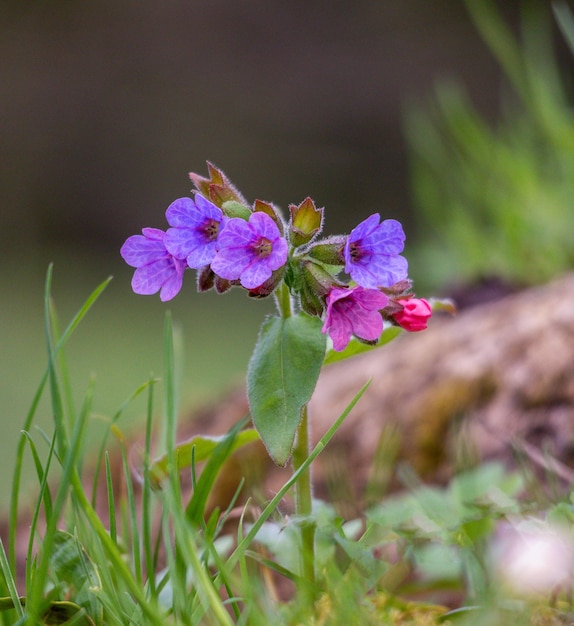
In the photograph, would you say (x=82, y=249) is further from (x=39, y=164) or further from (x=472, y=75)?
(x=472, y=75)

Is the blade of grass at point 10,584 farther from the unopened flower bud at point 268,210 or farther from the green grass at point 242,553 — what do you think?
the unopened flower bud at point 268,210

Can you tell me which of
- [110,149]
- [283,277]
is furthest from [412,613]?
[110,149]

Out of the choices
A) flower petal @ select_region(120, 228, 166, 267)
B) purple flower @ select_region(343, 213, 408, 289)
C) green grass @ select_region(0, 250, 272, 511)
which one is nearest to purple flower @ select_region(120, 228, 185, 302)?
flower petal @ select_region(120, 228, 166, 267)

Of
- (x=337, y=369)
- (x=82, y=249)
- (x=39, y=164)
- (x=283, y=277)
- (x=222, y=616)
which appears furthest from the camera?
(x=39, y=164)

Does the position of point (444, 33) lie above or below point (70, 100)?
below

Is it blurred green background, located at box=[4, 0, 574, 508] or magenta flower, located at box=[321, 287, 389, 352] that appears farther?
blurred green background, located at box=[4, 0, 574, 508]

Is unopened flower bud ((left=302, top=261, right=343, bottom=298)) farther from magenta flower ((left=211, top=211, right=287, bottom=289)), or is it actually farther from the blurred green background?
the blurred green background
